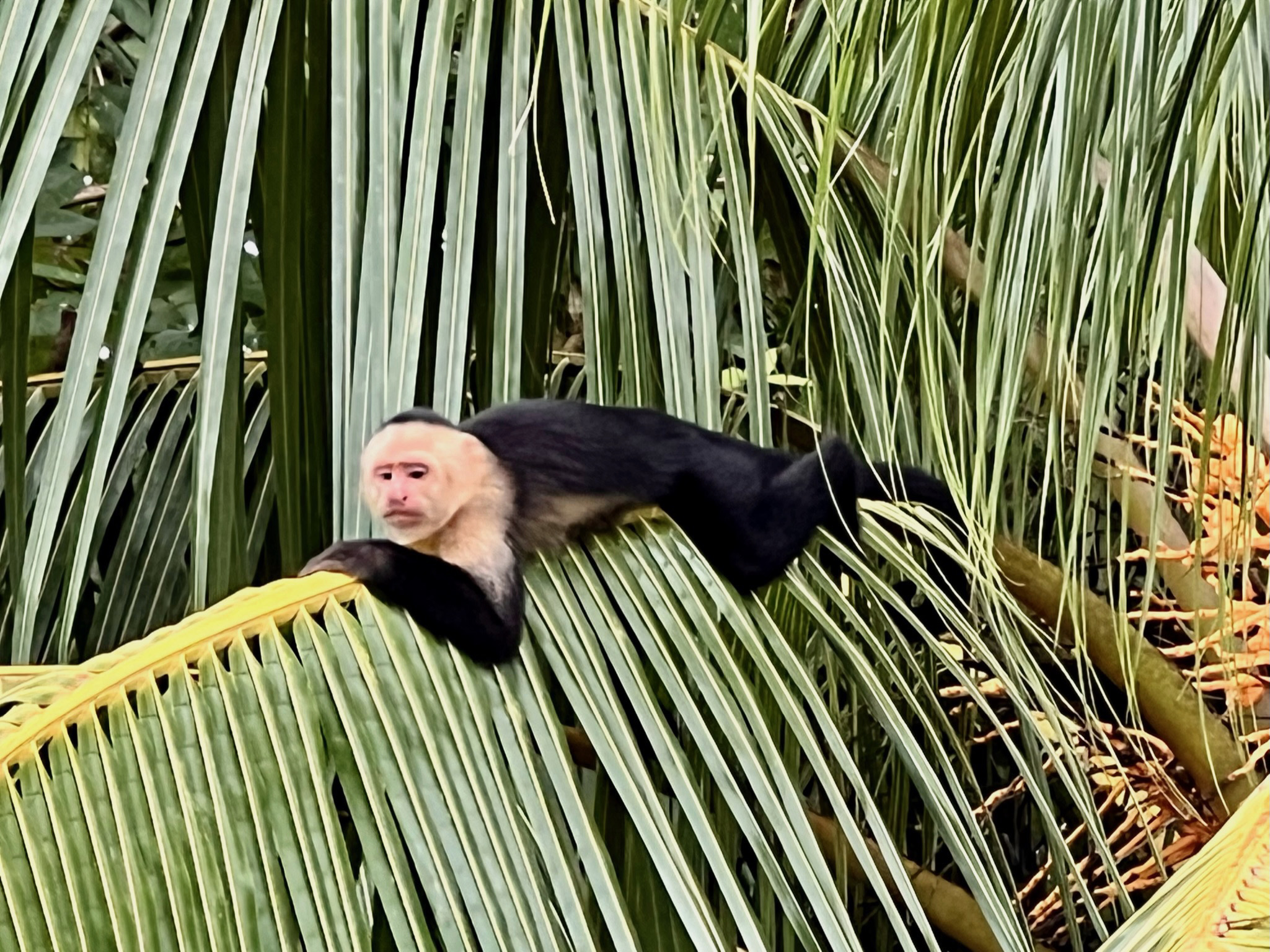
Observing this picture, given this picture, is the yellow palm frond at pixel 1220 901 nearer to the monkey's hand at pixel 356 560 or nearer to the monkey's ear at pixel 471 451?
the monkey's hand at pixel 356 560

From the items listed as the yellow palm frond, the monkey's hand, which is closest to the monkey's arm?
the monkey's hand

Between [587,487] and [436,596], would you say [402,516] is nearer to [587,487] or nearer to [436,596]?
[587,487]

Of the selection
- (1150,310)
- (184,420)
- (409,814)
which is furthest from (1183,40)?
(184,420)

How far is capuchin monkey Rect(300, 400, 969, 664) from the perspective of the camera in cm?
145

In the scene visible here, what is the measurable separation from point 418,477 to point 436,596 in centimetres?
33

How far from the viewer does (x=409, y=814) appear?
96cm

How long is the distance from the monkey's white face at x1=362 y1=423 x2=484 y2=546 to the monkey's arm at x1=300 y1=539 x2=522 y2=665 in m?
0.20

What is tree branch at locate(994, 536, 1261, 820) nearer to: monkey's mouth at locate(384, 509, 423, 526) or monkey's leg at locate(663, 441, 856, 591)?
monkey's leg at locate(663, 441, 856, 591)

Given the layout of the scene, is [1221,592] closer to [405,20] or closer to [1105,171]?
[1105,171]

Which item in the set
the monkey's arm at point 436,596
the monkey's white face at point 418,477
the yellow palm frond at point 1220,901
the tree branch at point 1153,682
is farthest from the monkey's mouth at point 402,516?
the yellow palm frond at point 1220,901

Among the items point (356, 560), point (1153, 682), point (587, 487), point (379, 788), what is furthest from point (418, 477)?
point (1153, 682)

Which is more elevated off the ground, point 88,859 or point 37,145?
point 37,145

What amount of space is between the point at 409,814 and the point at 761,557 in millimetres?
667

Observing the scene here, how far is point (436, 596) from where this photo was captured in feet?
3.87
